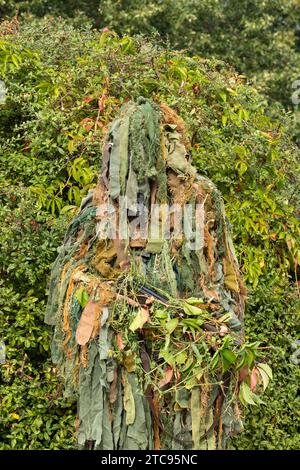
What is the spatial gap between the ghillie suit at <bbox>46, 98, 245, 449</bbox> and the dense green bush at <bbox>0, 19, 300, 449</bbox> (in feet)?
3.27

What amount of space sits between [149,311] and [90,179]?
5.21ft

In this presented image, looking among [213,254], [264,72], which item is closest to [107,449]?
[213,254]

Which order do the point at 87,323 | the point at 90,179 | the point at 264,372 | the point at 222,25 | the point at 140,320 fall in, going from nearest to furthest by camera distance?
the point at 140,320 → the point at 87,323 → the point at 264,372 → the point at 90,179 → the point at 222,25

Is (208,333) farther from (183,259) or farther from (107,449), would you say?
(107,449)

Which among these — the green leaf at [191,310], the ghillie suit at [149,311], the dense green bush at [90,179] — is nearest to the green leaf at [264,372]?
the ghillie suit at [149,311]

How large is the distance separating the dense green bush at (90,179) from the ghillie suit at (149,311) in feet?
3.27

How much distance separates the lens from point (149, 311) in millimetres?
3594

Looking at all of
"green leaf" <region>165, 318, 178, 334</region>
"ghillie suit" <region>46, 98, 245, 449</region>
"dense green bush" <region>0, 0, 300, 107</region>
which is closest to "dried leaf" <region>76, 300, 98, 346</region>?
"ghillie suit" <region>46, 98, 245, 449</region>

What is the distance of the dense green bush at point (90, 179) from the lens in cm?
474

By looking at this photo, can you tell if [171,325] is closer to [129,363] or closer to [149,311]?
[149,311]

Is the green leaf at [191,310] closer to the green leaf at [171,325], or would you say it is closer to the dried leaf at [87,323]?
the green leaf at [171,325]

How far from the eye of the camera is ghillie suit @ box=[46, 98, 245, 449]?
3.58m

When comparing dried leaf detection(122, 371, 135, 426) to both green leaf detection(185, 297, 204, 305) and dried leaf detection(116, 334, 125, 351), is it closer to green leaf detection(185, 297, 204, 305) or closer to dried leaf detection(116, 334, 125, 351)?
dried leaf detection(116, 334, 125, 351)

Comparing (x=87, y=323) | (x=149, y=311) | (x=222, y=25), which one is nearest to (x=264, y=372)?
(x=149, y=311)
